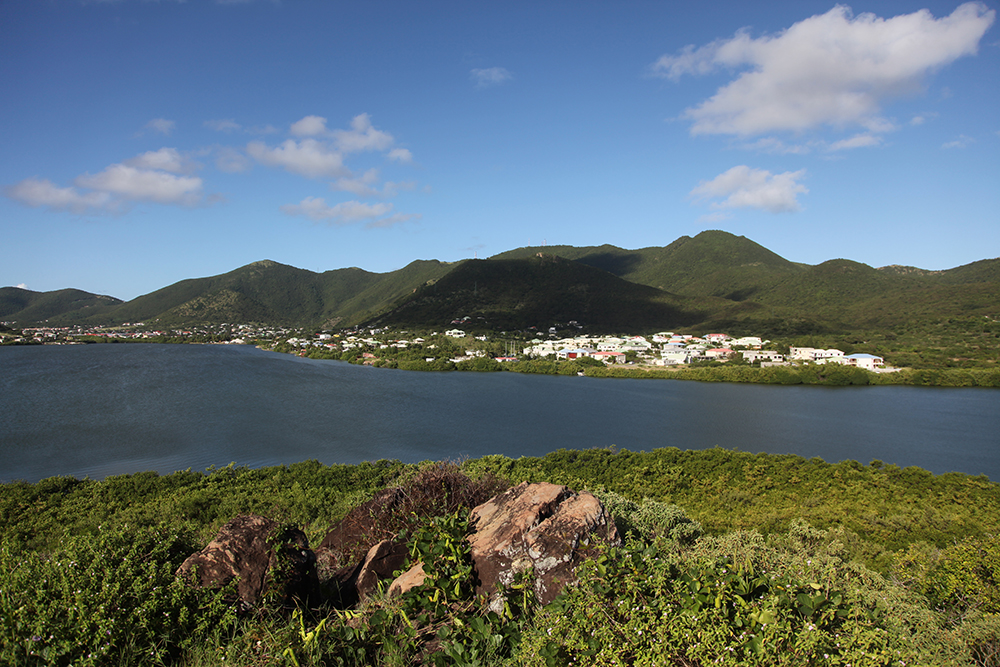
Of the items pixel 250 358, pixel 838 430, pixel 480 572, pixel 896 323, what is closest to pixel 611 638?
pixel 480 572

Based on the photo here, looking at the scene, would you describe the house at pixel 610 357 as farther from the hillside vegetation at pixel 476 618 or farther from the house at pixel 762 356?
the hillside vegetation at pixel 476 618

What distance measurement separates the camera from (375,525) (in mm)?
3916

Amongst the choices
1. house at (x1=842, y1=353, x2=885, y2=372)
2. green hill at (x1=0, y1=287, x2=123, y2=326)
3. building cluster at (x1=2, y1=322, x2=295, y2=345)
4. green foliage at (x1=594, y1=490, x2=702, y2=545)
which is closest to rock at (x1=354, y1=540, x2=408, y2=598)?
green foliage at (x1=594, y1=490, x2=702, y2=545)

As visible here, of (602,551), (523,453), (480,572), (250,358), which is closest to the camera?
(602,551)

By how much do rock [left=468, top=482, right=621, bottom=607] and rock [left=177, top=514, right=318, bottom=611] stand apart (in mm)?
1016

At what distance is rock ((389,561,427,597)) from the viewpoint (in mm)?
2867

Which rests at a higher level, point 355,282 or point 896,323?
point 355,282

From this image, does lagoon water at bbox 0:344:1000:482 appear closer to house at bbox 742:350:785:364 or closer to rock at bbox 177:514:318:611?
house at bbox 742:350:785:364

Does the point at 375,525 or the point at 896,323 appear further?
the point at 896,323

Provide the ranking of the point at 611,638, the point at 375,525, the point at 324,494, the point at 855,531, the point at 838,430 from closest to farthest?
1. the point at 611,638
2. the point at 375,525
3. the point at 855,531
4. the point at 324,494
5. the point at 838,430

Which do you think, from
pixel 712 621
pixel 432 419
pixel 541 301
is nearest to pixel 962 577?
pixel 712 621

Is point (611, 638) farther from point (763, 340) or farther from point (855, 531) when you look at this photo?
point (763, 340)

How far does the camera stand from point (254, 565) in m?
2.86

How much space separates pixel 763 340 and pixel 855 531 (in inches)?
2144
